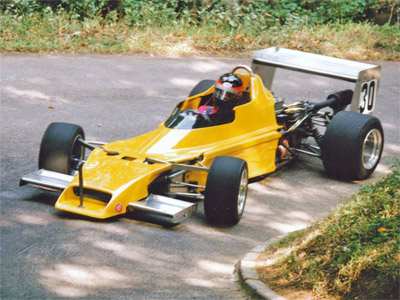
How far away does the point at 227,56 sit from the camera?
1461cm

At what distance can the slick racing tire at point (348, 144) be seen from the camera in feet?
27.8

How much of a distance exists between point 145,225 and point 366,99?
411cm

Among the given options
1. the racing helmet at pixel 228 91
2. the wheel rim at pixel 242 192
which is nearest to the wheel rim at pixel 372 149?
the racing helmet at pixel 228 91

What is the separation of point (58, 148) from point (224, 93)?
6.94 feet

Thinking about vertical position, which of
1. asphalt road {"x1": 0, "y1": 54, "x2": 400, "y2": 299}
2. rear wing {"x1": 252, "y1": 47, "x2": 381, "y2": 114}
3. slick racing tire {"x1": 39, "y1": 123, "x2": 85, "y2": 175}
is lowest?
asphalt road {"x1": 0, "y1": 54, "x2": 400, "y2": 299}

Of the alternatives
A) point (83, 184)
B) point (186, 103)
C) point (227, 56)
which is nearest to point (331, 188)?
point (186, 103)

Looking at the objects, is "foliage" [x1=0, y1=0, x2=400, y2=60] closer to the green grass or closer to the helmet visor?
the helmet visor

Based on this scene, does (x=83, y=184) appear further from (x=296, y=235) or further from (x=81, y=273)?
(x=296, y=235)

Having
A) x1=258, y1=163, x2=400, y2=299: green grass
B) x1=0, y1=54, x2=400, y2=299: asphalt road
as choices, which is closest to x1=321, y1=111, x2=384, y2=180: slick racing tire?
x1=0, y1=54, x2=400, y2=299: asphalt road

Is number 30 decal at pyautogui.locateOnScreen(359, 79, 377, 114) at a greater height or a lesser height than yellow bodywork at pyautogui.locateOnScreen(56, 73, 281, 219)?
greater

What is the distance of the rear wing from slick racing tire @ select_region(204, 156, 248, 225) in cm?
287

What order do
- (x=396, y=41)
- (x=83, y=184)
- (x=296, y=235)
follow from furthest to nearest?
1. (x=396, y=41)
2. (x=83, y=184)
3. (x=296, y=235)

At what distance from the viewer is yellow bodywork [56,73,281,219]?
686 cm

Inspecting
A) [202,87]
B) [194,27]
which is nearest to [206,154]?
[202,87]
